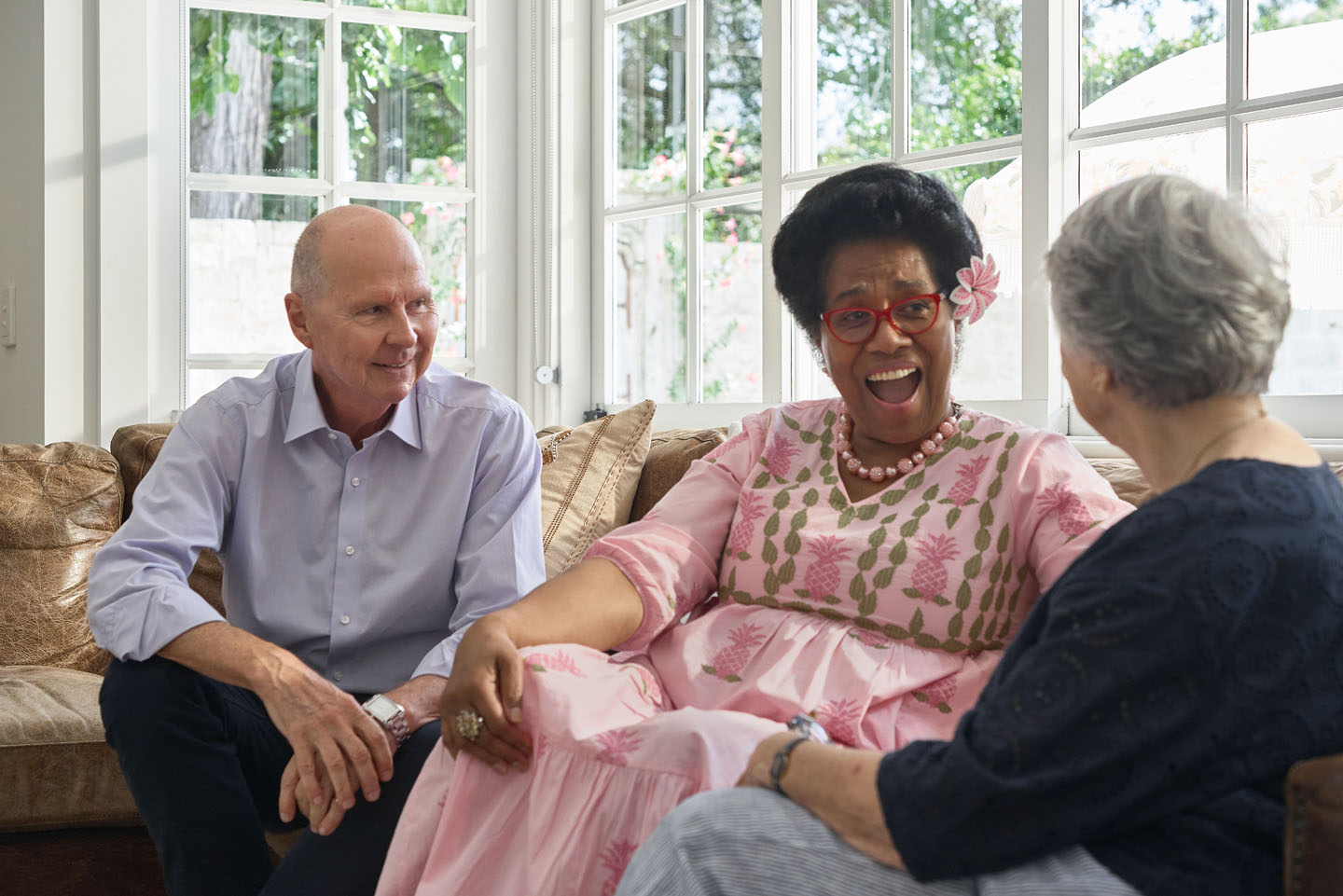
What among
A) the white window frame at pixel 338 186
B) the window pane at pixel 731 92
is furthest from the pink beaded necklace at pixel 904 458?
the white window frame at pixel 338 186

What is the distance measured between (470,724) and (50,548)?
166cm

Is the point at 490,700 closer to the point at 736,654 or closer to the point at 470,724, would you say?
the point at 470,724

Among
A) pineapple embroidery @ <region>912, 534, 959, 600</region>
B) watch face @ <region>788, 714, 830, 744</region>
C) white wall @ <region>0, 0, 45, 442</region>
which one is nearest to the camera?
watch face @ <region>788, 714, 830, 744</region>

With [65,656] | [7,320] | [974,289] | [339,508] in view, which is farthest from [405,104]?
[974,289]

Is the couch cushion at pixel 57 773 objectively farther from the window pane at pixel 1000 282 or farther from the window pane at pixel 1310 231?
the window pane at pixel 1310 231

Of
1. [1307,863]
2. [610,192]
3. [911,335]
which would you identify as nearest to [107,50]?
[610,192]

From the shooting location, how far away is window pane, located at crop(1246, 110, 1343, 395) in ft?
7.09

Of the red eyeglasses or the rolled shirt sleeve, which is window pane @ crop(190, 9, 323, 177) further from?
the red eyeglasses

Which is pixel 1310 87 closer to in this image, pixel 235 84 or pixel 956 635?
pixel 956 635

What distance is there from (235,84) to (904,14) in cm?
183

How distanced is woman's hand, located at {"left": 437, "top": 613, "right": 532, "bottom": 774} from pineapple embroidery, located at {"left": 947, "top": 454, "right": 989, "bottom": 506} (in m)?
0.58

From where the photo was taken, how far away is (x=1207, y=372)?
3.34 ft

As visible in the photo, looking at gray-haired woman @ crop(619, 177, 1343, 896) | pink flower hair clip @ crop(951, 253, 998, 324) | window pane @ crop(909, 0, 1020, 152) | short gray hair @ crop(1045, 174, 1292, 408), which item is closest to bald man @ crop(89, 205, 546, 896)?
pink flower hair clip @ crop(951, 253, 998, 324)

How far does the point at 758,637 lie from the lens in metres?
1.65
